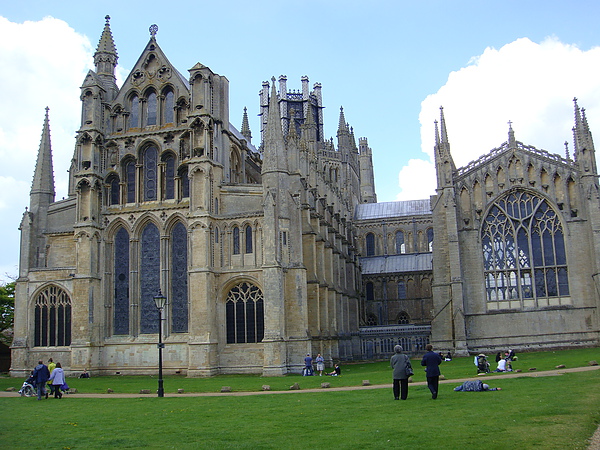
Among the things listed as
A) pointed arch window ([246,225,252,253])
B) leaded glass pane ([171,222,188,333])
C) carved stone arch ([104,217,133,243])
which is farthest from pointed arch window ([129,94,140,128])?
pointed arch window ([246,225,252,253])

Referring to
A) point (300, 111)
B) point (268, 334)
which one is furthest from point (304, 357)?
point (300, 111)

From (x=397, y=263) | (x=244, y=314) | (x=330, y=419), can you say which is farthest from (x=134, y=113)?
(x=397, y=263)

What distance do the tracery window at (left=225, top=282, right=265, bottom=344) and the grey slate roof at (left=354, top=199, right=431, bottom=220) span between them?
38.9 meters

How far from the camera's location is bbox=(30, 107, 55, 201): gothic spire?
152 feet

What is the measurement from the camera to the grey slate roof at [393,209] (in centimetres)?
7900

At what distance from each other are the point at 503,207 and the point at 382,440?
1572 inches

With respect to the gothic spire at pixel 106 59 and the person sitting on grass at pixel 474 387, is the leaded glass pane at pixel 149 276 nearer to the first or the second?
the gothic spire at pixel 106 59

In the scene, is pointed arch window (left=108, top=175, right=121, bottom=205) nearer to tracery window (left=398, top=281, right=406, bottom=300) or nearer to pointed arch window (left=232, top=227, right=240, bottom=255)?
pointed arch window (left=232, top=227, right=240, bottom=255)

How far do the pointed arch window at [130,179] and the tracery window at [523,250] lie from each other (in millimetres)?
27058

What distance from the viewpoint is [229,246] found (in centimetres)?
4172

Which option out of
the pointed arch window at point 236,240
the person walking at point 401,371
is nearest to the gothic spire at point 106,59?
the pointed arch window at point 236,240

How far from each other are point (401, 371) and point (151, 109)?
3269 cm

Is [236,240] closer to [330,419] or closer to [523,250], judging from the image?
[523,250]

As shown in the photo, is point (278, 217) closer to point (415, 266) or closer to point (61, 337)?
point (61, 337)
